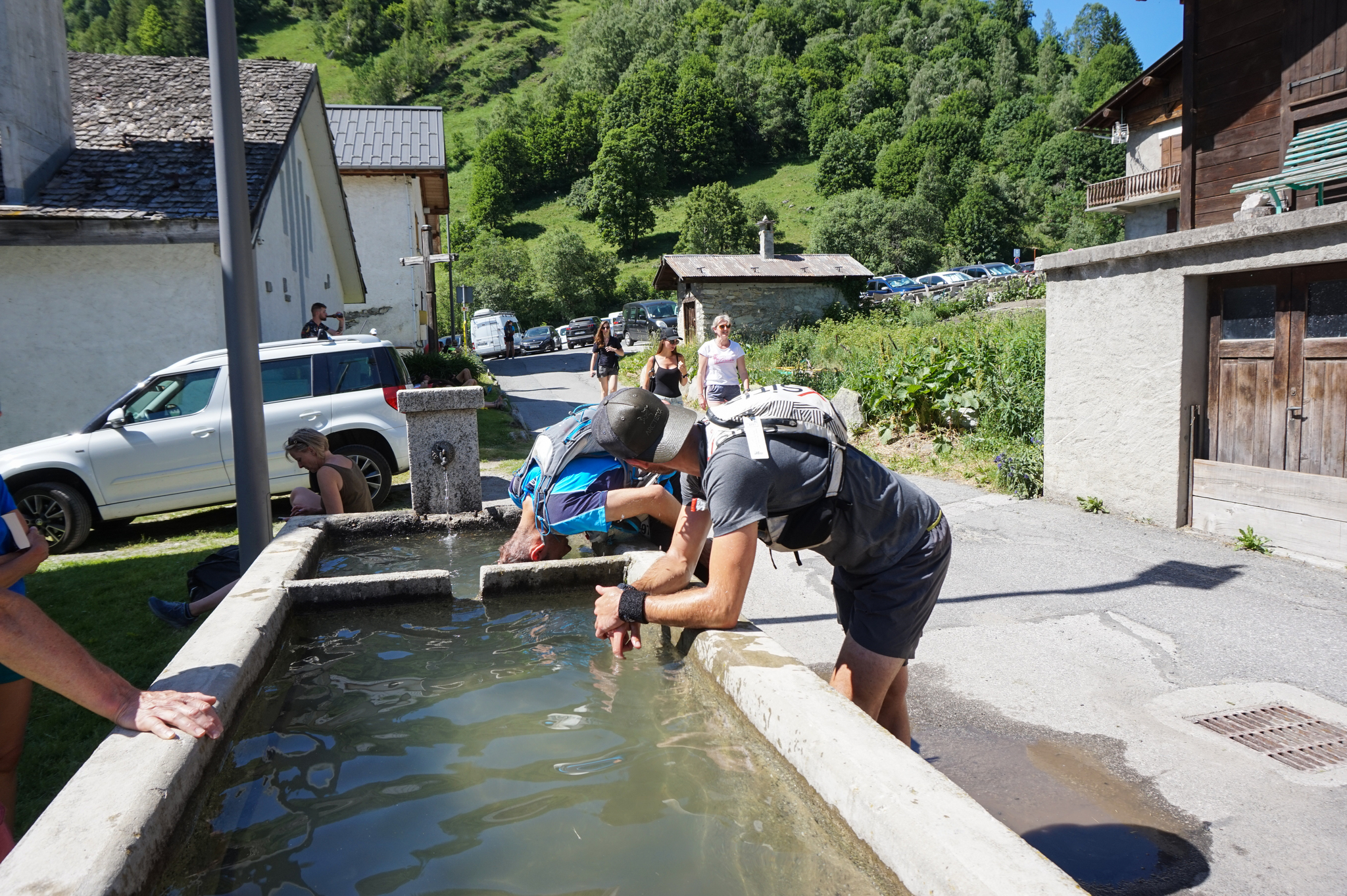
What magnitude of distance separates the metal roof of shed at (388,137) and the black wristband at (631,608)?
22.9 metres

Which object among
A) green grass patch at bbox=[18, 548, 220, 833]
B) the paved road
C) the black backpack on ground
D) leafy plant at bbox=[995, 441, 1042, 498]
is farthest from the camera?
leafy plant at bbox=[995, 441, 1042, 498]

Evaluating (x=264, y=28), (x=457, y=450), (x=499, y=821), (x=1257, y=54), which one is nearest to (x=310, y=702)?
(x=499, y=821)

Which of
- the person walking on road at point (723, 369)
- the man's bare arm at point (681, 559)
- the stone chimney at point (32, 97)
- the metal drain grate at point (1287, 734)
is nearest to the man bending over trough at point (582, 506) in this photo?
the man's bare arm at point (681, 559)

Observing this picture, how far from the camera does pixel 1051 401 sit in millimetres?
8305

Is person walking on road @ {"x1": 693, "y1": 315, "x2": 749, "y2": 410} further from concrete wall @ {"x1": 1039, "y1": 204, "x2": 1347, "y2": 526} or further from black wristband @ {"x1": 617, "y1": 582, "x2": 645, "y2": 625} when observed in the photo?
black wristband @ {"x1": 617, "y1": 582, "x2": 645, "y2": 625}

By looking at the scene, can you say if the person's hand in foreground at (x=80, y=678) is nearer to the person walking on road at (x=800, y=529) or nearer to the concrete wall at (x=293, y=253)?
the person walking on road at (x=800, y=529)

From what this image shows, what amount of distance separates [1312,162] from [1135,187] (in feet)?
77.0

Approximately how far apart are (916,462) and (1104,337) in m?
3.22

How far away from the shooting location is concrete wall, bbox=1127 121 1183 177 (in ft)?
106

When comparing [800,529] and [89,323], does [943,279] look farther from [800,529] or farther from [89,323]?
[800,529]

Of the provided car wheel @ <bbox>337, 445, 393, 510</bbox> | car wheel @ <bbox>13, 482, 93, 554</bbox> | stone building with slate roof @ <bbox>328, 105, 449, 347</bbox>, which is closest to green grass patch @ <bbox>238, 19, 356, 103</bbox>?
stone building with slate roof @ <bbox>328, 105, 449, 347</bbox>

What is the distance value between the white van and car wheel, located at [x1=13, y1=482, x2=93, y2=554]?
2806 centimetres

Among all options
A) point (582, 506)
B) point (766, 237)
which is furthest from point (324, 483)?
point (766, 237)

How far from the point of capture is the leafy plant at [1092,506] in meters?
7.89
